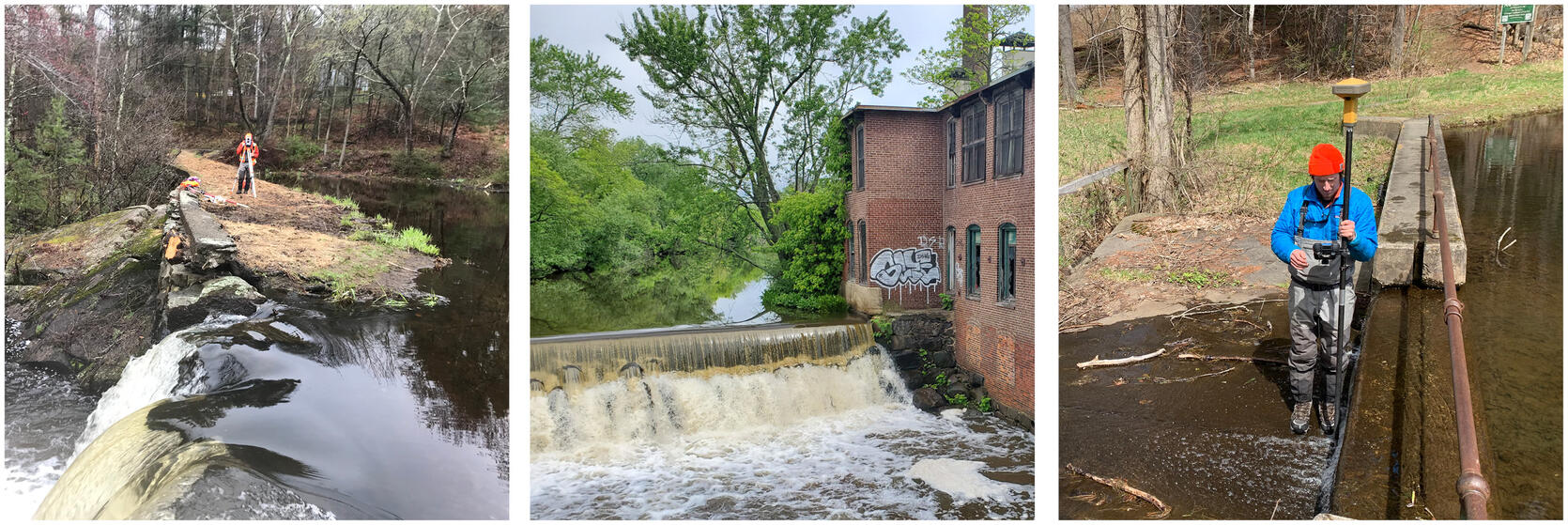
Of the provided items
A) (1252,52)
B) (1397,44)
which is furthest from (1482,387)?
(1397,44)

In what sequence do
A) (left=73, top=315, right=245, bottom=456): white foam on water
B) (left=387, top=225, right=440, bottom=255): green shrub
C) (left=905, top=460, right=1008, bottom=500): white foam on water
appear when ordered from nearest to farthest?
1. (left=73, top=315, right=245, bottom=456): white foam on water
2. (left=387, top=225, right=440, bottom=255): green shrub
3. (left=905, top=460, right=1008, bottom=500): white foam on water

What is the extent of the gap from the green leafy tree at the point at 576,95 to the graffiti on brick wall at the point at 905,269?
179 inches

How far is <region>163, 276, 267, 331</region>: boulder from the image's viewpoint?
15.8 feet

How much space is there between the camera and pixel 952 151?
1083 cm

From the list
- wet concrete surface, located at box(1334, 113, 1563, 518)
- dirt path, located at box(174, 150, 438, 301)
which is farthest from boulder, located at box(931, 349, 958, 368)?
dirt path, located at box(174, 150, 438, 301)

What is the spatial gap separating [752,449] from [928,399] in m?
2.65

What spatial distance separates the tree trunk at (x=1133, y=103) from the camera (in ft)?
20.8

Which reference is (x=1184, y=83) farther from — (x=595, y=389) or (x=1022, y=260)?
(x=595, y=389)

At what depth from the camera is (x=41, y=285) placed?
508 cm

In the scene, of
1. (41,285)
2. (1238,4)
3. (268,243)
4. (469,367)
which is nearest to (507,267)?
(469,367)

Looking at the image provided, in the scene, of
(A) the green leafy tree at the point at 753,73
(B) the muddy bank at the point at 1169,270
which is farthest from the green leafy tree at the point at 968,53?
(B) the muddy bank at the point at 1169,270

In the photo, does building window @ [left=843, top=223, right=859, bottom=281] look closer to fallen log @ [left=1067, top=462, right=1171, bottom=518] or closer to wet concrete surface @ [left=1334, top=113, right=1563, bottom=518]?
wet concrete surface @ [left=1334, top=113, right=1563, bottom=518]

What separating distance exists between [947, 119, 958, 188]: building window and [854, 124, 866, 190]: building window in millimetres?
1431

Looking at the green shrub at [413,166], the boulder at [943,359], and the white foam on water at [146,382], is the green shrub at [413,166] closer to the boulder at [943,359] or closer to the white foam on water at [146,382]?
the white foam on water at [146,382]
